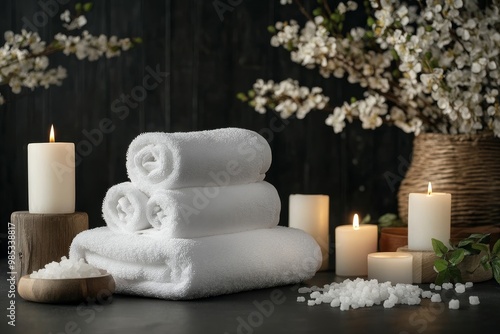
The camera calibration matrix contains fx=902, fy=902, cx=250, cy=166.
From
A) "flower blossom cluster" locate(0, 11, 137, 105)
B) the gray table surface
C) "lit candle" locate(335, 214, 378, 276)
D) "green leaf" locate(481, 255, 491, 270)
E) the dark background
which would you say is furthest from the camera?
the dark background

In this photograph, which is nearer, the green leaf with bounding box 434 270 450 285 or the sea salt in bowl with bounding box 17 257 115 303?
the sea salt in bowl with bounding box 17 257 115 303

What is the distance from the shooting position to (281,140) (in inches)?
84.0

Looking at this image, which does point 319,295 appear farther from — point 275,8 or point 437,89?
point 275,8

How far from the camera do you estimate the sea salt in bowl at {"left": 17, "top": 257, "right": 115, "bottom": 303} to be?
133cm

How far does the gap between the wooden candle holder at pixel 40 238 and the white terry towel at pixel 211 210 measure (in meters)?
0.18

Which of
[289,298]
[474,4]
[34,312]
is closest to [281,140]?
[474,4]

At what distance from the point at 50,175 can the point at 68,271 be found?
0.22m

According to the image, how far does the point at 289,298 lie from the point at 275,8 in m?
0.91

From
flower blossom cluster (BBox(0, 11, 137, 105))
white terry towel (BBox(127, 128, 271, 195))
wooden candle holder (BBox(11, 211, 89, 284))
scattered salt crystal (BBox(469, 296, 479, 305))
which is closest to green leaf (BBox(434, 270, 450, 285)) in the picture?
scattered salt crystal (BBox(469, 296, 479, 305))

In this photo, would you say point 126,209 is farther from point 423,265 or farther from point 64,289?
point 423,265

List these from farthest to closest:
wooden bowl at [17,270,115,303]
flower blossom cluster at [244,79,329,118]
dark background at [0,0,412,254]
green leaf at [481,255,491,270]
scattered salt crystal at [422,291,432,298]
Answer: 1. dark background at [0,0,412,254]
2. flower blossom cluster at [244,79,329,118]
3. green leaf at [481,255,491,270]
4. scattered salt crystal at [422,291,432,298]
5. wooden bowl at [17,270,115,303]

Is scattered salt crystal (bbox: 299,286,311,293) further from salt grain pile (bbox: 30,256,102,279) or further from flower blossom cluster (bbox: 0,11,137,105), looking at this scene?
flower blossom cluster (bbox: 0,11,137,105)

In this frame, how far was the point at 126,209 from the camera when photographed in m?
1.44

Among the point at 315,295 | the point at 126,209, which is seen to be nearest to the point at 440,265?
the point at 315,295
